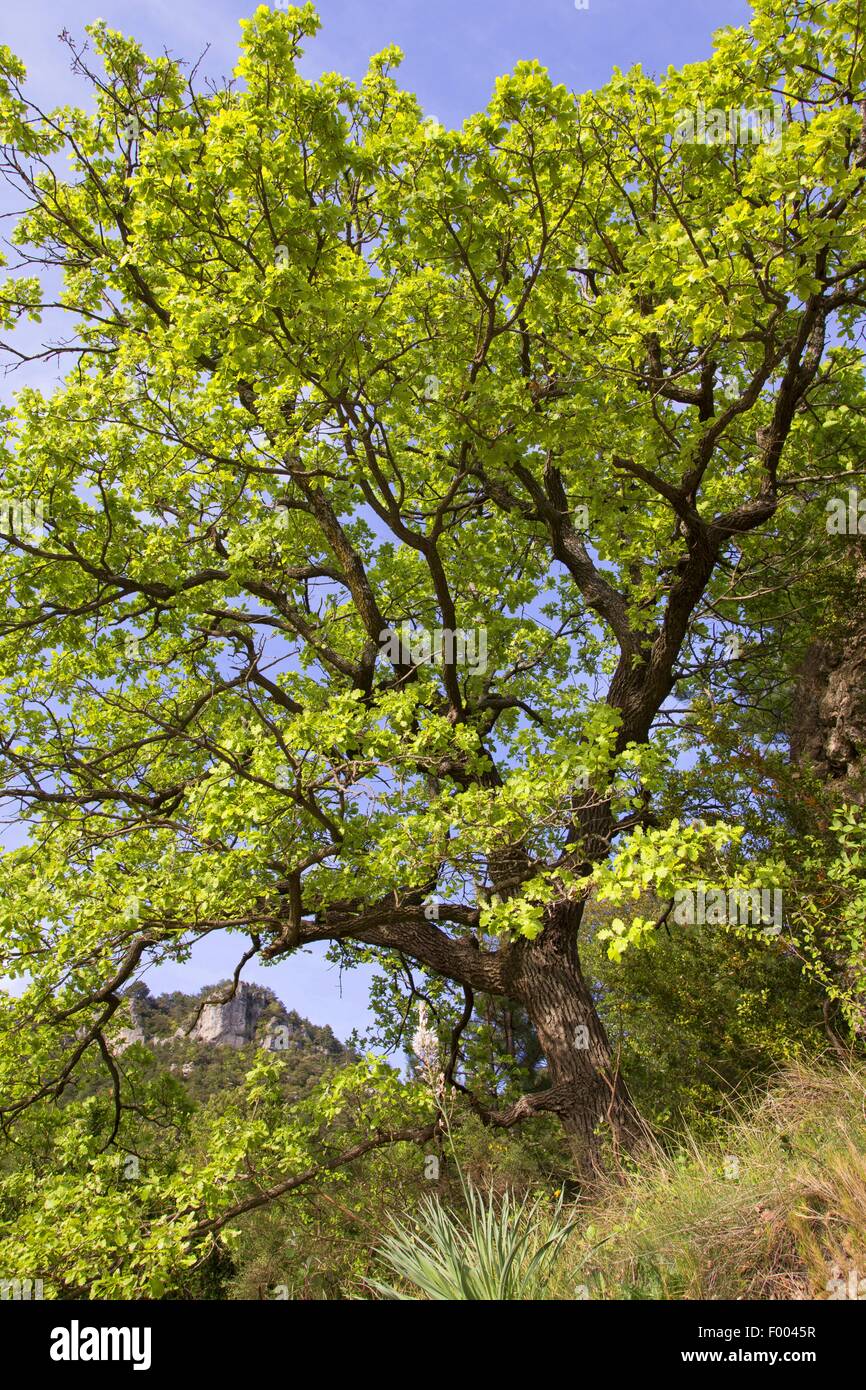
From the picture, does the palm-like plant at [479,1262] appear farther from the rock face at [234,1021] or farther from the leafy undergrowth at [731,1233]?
the rock face at [234,1021]

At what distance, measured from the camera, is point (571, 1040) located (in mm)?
9297

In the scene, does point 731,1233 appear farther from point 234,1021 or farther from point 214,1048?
point 234,1021

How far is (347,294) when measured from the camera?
249 inches

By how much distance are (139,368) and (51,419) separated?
1.32m

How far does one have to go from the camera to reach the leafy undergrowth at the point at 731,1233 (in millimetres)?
4602

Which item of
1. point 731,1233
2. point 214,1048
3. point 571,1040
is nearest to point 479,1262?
point 731,1233

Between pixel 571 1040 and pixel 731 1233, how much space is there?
450cm

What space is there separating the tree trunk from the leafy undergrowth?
2.71 meters

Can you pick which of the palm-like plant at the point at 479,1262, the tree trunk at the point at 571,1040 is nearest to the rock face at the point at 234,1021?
the tree trunk at the point at 571,1040

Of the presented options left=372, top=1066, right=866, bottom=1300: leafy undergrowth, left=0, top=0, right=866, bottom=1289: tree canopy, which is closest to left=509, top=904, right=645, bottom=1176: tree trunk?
left=0, top=0, right=866, bottom=1289: tree canopy

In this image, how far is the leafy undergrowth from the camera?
4.60 meters
